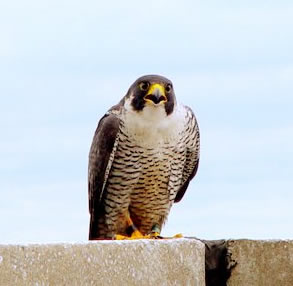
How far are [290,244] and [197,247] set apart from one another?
66cm

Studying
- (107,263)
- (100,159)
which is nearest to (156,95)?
(100,159)

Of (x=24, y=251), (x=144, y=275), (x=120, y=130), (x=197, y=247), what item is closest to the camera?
(x=24, y=251)

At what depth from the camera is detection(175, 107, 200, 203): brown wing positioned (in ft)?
25.7

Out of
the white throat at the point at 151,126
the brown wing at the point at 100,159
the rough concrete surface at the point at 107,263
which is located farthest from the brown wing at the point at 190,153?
the rough concrete surface at the point at 107,263

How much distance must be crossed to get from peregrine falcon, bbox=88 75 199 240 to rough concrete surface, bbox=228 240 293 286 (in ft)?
4.23

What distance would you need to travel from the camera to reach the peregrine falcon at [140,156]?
→ 7609 mm

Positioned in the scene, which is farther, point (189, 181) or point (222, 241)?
point (189, 181)

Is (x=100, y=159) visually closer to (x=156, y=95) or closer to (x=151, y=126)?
(x=151, y=126)

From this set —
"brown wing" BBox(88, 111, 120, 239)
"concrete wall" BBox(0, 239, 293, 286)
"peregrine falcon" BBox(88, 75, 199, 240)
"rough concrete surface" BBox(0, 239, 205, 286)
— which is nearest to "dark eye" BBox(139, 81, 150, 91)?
"peregrine falcon" BBox(88, 75, 199, 240)

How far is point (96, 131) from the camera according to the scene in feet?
26.3

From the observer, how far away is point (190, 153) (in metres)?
8.07

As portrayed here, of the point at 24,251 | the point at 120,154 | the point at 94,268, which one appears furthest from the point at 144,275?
the point at 120,154

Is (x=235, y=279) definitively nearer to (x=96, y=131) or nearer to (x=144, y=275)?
(x=144, y=275)

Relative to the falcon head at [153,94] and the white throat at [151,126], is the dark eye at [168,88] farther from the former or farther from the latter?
the white throat at [151,126]
